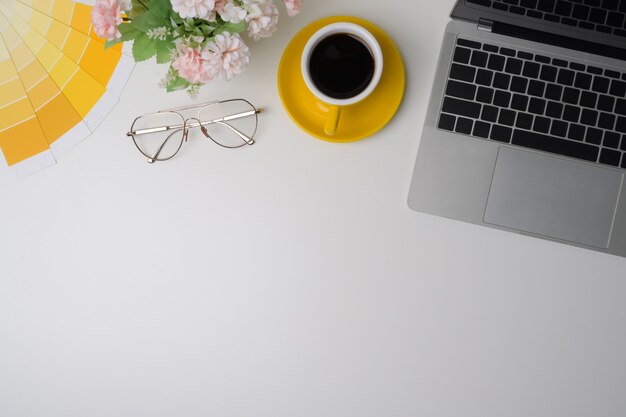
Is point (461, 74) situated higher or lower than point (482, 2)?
lower

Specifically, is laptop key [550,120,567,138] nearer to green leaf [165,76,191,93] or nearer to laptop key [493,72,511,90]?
laptop key [493,72,511,90]

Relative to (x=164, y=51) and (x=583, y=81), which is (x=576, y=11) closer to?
(x=583, y=81)

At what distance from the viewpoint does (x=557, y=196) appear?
0.81 meters

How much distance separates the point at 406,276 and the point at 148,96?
52cm

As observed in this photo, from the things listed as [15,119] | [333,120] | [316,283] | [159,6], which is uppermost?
[159,6]

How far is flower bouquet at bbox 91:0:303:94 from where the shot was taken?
69 cm

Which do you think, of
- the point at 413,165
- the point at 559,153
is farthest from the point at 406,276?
the point at 559,153

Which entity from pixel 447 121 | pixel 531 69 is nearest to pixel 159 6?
pixel 447 121

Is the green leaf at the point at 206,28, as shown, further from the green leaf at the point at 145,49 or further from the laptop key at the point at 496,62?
the laptop key at the point at 496,62

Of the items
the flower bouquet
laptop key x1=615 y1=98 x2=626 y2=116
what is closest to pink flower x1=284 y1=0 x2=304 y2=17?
the flower bouquet

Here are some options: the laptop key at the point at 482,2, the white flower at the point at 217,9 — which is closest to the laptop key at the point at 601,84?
the laptop key at the point at 482,2

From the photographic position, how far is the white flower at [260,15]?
696 millimetres

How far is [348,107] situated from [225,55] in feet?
0.71

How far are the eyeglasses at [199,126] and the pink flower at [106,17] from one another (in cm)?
18
